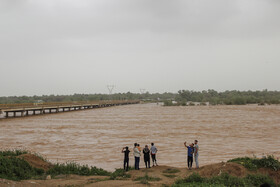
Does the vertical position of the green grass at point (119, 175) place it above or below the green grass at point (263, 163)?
below

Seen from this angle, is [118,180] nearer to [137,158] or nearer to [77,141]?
[137,158]

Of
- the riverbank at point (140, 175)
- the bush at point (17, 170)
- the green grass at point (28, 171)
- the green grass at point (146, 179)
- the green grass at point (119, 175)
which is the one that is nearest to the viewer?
the riverbank at point (140, 175)

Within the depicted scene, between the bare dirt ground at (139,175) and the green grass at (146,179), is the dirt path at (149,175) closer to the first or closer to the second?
the bare dirt ground at (139,175)

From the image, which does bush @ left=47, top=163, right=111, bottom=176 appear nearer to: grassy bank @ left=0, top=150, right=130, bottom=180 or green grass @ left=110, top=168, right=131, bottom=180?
grassy bank @ left=0, top=150, right=130, bottom=180

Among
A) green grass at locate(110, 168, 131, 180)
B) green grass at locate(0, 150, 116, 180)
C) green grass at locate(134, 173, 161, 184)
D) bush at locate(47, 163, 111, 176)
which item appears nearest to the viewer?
green grass at locate(134, 173, 161, 184)

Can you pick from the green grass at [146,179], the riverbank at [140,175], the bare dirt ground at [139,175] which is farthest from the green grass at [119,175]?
the green grass at [146,179]

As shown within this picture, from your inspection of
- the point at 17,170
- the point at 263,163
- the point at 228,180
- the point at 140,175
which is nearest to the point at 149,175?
the point at 140,175

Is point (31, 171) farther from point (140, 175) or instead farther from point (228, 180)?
point (228, 180)

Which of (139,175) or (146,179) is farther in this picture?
(139,175)

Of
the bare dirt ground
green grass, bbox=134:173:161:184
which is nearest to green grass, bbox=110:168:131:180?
the bare dirt ground

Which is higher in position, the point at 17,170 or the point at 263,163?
the point at 263,163

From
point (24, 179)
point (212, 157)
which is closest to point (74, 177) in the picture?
point (24, 179)

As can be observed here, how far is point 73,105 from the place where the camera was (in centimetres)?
7412

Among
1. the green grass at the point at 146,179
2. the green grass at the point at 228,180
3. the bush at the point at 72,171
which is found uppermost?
the green grass at the point at 228,180
